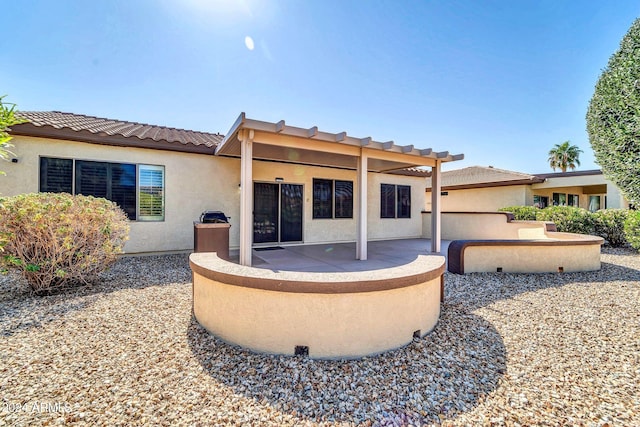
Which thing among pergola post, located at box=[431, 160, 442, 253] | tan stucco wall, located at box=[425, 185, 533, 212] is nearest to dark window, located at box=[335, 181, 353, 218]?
pergola post, located at box=[431, 160, 442, 253]

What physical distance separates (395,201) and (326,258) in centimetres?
613

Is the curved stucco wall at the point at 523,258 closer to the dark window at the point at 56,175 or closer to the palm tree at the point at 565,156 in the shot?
the dark window at the point at 56,175

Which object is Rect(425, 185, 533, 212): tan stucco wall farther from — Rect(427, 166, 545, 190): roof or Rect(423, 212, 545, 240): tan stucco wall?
Rect(423, 212, 545, 240): tan stucco wall

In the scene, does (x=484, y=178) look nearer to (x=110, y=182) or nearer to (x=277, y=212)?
(x=277, y=212)

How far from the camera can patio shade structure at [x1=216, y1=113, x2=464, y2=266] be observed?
19.9 ft

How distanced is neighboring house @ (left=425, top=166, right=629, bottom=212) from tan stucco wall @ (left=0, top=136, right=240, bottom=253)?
556 inches

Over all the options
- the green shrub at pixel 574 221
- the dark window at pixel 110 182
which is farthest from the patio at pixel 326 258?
the green shrub at pixel 574 221

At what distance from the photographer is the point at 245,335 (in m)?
3.05

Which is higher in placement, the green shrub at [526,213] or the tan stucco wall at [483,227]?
the green shrub at [526,213]

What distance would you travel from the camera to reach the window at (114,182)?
695 centimetres

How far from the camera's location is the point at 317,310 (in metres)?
2.87

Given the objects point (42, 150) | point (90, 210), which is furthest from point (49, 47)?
point (90, 210)

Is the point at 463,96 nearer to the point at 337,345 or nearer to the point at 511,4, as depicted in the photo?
the point at 511,4

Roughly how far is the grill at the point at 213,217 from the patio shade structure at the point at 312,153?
179 cm
